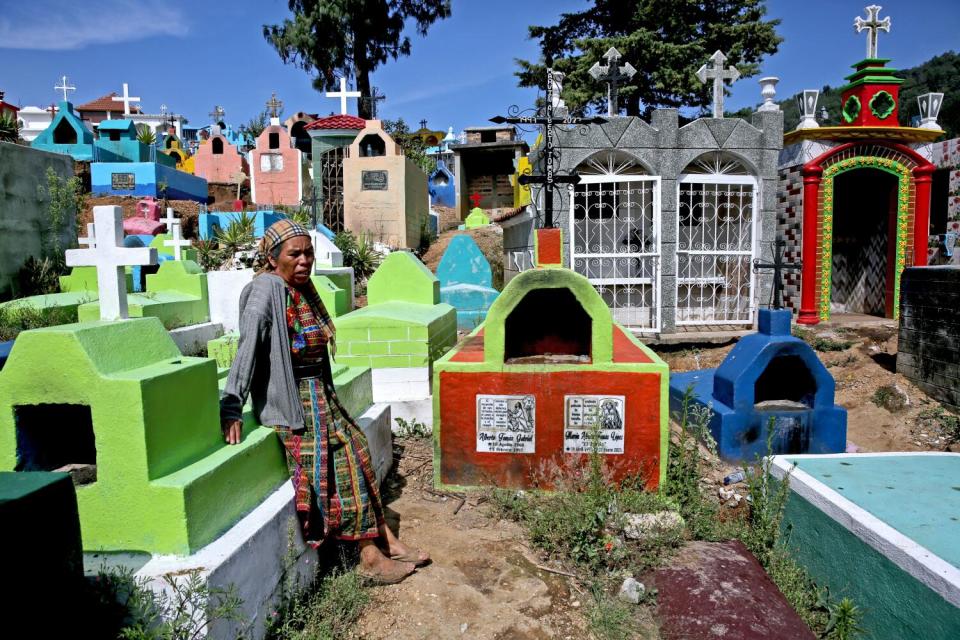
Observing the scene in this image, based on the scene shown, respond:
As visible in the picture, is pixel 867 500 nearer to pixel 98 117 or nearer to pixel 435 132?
pixel 435 132

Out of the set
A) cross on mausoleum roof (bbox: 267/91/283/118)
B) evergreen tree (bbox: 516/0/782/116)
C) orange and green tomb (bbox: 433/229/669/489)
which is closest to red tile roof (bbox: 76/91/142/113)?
cross on mausoleum roof (bbox: 267/91/283/118)

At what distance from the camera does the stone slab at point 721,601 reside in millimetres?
3012

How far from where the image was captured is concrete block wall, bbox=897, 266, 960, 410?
757cm

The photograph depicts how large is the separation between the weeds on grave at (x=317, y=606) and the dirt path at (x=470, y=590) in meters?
0.09

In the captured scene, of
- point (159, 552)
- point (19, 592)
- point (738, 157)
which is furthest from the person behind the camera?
point (738, 157)

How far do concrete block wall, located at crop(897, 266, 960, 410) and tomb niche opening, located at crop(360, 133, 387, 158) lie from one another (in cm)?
1353

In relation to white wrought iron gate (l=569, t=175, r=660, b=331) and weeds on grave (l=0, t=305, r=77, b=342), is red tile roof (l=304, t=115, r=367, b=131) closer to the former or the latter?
white wrought iron gate (l=569, t=175, r=660, b=331)

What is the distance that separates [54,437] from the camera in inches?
110

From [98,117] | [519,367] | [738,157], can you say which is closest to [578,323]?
[519,367]

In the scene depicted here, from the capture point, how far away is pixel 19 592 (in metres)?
1.66

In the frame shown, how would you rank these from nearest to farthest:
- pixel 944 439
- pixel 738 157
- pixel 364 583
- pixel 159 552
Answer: pixel 159 552 < pixel 364 583 < pixel 944 439 < pixel 738 157

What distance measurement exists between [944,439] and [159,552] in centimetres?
819

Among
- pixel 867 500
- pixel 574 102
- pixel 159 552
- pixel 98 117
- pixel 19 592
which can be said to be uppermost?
pixel 98 117

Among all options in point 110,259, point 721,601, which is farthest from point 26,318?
point 721,601
